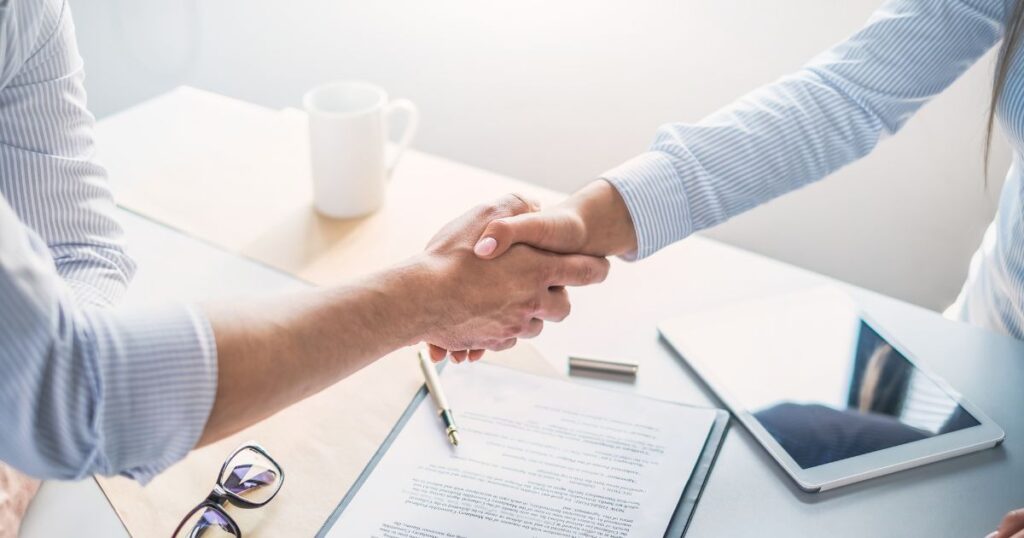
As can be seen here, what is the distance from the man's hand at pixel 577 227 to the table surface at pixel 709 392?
66mm

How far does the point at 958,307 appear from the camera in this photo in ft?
3.94

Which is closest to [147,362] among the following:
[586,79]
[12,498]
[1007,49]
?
[12,498]

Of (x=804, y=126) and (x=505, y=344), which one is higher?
(x=804, y=126)

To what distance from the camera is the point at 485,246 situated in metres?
0.91

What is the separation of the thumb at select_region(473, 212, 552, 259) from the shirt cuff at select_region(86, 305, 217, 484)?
36 centimetres

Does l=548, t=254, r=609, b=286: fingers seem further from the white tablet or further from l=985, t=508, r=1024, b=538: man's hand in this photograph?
l=985, t=508, r=1024, b=538: man's hand

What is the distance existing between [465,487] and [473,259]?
278mm

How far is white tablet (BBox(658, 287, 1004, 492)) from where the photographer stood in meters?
0.79

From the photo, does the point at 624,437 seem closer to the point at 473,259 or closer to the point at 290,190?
the point at 473,259

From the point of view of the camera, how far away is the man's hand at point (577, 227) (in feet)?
3.06

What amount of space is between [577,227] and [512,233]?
0.30 ft

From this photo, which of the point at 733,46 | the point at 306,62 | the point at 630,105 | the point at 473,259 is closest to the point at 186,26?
the point at 306,62

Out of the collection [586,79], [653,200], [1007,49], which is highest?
[1007,49]

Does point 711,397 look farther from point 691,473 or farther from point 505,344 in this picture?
point 505,344
